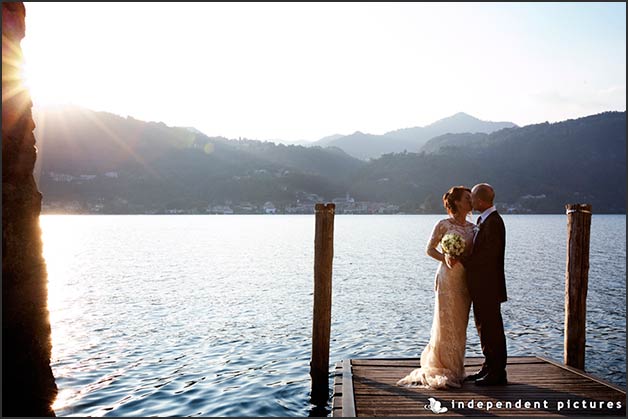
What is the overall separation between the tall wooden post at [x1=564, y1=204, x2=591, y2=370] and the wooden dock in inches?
25.7

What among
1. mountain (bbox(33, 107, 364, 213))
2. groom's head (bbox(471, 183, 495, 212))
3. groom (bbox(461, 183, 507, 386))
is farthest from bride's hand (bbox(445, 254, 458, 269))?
mountain (bbox(33, 107, 364, 213))

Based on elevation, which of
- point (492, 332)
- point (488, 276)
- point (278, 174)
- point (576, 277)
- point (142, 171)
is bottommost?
point (492, 332)

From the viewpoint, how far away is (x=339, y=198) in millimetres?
187500

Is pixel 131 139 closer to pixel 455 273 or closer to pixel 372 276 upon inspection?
pixel 372 276

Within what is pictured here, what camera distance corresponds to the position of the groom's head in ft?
26.2

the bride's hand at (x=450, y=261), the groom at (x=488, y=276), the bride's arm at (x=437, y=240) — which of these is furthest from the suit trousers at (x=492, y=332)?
the bride's arm at (x=437, y=240)

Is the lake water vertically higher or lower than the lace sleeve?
lower

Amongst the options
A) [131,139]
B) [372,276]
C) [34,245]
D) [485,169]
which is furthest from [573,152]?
[34,245]

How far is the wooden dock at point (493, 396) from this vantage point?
23.7 feet

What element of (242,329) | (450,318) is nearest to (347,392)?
(450,318)

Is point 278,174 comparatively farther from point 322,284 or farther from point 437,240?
point 437,240

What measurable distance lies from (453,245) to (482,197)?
877 millimetres

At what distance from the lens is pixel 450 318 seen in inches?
325

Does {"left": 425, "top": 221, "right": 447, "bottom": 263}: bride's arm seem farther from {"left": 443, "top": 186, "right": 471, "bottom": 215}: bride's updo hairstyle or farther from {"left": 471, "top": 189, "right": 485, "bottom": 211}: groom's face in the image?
{"left": 471, "top": 189, "right": 485, "bottom": 211}: groom's face
